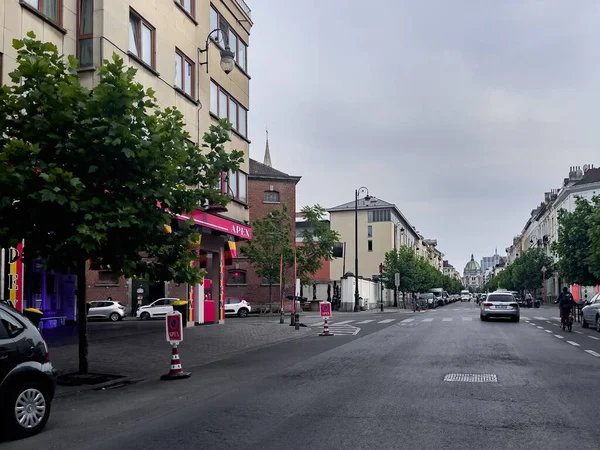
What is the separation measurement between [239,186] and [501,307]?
44.8 ft

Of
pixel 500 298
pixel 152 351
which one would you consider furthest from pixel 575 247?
pixel 152 351

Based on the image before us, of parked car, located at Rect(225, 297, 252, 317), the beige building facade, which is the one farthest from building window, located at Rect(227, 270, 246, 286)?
the beige building facade

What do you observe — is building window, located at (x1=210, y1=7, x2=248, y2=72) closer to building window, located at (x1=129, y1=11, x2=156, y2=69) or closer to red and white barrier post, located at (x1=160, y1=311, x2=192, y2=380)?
building window, located at (x1=129, y1=11, x2=156, y2=69)

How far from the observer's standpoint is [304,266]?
48156 millimetres

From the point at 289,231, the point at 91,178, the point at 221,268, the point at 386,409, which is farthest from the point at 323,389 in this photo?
the point at 289,231

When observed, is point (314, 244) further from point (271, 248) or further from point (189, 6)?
point (189, 6)

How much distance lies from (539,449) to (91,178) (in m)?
7.96

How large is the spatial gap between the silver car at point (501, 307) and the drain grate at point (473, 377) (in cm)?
2013

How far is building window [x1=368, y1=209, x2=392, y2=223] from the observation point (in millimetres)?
93519

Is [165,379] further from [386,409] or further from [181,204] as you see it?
[386,409]

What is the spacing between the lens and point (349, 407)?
26.0 feet

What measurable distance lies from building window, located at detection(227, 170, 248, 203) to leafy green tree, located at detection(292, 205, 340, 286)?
19207 mm

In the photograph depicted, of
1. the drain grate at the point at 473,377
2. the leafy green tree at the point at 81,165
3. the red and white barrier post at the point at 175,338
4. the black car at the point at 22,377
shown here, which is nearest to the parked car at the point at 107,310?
the red and white barrier post at the point at 175,338

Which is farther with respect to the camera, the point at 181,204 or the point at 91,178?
the point at 181,204
